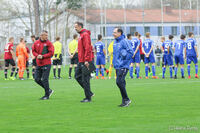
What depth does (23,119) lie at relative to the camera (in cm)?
1061

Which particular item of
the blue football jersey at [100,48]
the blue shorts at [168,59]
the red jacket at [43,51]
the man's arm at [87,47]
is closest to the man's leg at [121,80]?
the man's arm at [87,47]

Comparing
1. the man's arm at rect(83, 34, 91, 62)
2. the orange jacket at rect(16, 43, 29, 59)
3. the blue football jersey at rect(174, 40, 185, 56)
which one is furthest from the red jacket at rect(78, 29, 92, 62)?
the orange jacket at rect(16, 43, 29, 59)

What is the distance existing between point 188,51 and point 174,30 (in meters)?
54.0

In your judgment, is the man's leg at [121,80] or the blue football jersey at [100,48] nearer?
the man's leg at [121,80]

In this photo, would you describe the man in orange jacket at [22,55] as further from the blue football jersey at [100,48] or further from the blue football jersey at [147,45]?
the blue football jersey at [147,45]

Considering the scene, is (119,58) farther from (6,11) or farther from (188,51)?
(6,11)

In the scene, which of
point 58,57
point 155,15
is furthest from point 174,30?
point 58,57

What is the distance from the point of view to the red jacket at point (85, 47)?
1373 cm

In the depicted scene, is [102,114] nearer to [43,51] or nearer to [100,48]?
[43,51]

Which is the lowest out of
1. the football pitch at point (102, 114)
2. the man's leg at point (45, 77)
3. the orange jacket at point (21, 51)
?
the football pitch at point (102, 114)

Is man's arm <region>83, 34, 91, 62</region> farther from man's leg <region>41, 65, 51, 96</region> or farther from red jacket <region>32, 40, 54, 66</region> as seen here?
man's leg <region>41, 65, 51, 96</region>

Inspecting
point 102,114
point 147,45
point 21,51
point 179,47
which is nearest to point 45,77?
point 102,114

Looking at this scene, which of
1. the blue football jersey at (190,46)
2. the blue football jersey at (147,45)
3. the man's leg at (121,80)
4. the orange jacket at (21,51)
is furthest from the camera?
the orange jacket at (21,51)

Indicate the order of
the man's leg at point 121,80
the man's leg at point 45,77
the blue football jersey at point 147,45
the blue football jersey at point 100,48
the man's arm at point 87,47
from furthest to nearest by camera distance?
the blue football jersey at point 100,48 < the blue football jersey at point 147,45 < the man's leg at point 45,77 < the man's arm at point 87,47 < the man's leg at point 121,80
